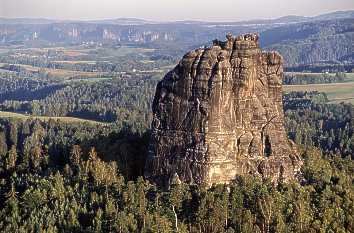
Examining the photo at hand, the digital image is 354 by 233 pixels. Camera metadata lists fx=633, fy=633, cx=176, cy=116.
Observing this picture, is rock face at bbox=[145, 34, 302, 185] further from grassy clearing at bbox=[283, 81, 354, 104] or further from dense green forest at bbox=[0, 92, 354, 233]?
grassy clearing at bbox=[283, 81, 354, 104]

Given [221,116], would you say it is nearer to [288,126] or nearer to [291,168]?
[291,168]

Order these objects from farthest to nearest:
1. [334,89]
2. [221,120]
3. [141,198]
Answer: [334,89], [221,120], [141,198]

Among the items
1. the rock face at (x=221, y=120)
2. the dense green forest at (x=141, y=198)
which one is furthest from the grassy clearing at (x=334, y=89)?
the rock face at (x=221, y=120)

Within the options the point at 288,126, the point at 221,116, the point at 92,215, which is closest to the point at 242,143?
the point at 221,116

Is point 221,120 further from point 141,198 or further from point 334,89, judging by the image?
point 334,89

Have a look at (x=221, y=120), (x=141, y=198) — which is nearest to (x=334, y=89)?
(x=221, y=120)

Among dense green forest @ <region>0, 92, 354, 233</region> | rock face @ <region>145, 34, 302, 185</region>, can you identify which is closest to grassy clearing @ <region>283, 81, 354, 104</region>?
dense green forest @ <region>0, 92, 354, 233</region>
